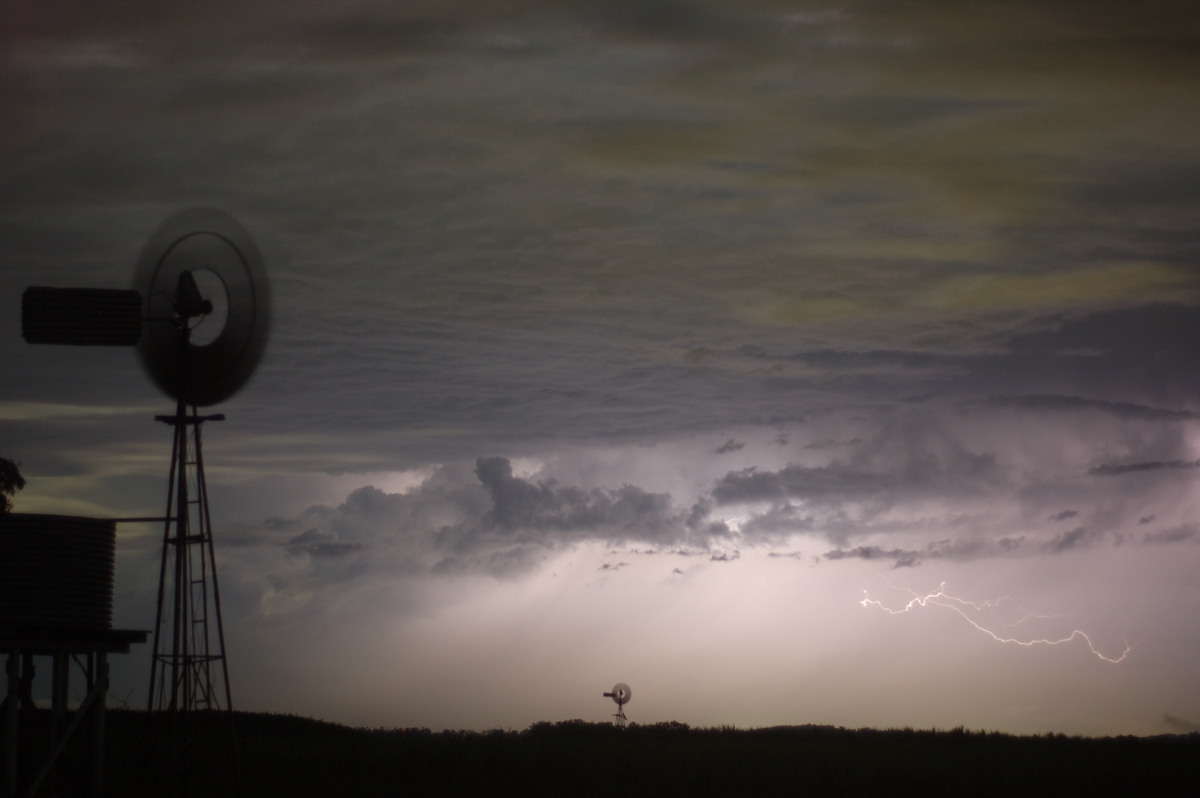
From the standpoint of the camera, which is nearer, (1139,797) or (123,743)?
(1139,797)

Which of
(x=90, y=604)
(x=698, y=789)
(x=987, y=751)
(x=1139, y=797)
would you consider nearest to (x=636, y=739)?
(x=987, y=751)

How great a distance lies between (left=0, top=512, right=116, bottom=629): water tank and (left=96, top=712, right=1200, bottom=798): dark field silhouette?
29.7 ft

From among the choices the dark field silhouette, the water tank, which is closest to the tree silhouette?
the dark field silhouette

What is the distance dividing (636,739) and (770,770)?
47.6 ft

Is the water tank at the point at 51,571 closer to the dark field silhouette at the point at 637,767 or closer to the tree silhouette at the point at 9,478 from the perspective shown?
the dark field silhouette at the point at 637,767

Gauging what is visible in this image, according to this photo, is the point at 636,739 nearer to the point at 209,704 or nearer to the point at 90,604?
the point at 209,704

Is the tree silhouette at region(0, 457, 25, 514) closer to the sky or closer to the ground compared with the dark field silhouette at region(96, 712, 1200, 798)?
closer to the sky

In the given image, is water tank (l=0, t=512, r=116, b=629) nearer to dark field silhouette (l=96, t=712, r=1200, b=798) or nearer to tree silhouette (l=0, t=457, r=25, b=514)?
dark field silhouette (l=96, t=712, r=1200, b=798)

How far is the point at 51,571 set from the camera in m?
18.3

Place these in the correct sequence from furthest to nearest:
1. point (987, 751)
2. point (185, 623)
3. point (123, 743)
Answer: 1. point (987, 751)
2. point (123, 743)
3. point (185, 623)

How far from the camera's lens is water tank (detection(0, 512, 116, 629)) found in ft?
59.2

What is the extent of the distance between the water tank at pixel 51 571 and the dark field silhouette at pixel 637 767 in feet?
29.7

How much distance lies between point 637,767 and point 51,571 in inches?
794

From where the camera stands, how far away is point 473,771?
110 feet
